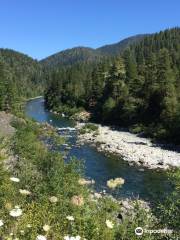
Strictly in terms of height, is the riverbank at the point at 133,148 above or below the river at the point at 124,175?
below

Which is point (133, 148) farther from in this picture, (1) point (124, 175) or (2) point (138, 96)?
(2) point (138, 96)

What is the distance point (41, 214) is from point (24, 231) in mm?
1167

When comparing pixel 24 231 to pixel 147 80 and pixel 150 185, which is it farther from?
pixel 147 80

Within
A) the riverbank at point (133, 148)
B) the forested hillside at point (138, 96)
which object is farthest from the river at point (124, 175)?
the forested hillside at point (138, 96)

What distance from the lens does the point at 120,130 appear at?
78000mm

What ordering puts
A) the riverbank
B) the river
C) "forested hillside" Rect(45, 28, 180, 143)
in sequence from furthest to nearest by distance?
"forested hillside" Rect(45, 28, 180, 143)
the riverbank
the river

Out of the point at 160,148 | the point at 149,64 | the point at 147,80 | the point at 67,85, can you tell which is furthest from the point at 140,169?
the point at 67,85

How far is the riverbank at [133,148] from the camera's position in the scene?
47581mm

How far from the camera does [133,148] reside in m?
56.3

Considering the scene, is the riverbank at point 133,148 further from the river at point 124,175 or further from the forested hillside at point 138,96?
the forested hillside at point 138,96

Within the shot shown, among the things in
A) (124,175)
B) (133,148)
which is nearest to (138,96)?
(133,148)

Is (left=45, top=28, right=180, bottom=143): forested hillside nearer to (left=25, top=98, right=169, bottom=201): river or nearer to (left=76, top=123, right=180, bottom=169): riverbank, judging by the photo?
(left=76, top=123, right=180, bottom=169): riverbank

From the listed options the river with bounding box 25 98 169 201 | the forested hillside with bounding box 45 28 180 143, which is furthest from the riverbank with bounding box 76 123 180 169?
the forested hillside with bounding box 45 28 180 143

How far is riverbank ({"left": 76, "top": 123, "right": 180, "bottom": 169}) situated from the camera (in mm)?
47581
